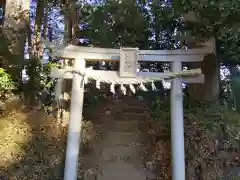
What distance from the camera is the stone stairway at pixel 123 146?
7.08 metres

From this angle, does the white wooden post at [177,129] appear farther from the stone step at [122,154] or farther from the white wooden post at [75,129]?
the white wooden post at [75,129]

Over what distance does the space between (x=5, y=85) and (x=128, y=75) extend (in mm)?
3225

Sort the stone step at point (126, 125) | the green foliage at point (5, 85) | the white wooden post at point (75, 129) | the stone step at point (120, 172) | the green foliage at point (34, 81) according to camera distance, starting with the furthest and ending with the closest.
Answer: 1. the stone step at point (126, 125)
2. the green foliage at point (34, 81)
3. the green foliage at point (5, 85)
4. the stone step at point (120, 172)
5. the white wooden post at point (75, 129)

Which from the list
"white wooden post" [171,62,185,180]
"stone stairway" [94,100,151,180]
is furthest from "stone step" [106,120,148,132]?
"white wooden post" [171,62,185,180]

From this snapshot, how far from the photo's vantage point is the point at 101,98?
10.5 meters

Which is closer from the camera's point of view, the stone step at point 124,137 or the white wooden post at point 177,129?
the white wooden post at point 177,129

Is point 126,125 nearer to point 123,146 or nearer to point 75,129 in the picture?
point 123,146

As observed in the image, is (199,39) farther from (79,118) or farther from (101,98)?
(101,98)

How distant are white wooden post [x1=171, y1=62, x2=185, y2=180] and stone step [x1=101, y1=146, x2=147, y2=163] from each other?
1.50 meters

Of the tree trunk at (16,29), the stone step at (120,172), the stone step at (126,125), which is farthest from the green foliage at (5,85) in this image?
the stone step at (120,172)

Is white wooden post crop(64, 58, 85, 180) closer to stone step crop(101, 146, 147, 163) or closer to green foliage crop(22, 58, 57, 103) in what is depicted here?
stone step crop(101, 146, 147, 163)

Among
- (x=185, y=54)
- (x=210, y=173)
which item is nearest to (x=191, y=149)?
(x=210, y=173)

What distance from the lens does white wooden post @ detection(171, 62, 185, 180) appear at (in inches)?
242

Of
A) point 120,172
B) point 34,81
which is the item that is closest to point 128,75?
point 120,172
